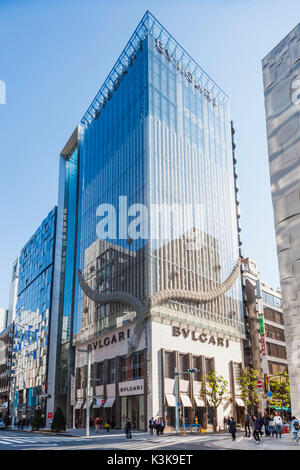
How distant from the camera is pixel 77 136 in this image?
8631cm

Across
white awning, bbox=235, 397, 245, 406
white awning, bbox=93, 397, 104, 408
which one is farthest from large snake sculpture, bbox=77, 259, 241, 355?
white awning, bbox=235, 397, 245, 406

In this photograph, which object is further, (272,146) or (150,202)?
(150,202)

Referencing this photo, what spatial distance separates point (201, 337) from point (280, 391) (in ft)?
70.8

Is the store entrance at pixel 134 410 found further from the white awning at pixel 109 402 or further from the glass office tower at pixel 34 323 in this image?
the glass office tower at pixel 34 323

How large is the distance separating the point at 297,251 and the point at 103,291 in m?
45.4

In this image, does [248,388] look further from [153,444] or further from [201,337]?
[153,444]

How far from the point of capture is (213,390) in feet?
170

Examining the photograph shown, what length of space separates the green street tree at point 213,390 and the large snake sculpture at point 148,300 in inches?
392

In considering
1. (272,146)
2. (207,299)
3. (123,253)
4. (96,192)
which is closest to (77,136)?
(96,192)

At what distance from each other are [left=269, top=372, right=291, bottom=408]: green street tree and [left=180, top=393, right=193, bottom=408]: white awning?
17.3m

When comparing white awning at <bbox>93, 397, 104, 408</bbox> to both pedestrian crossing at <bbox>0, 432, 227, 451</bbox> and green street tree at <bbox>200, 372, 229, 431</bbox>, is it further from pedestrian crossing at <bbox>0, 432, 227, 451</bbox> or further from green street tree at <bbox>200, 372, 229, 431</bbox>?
pedestrian crossing at <bbox>0, 432, 227, 451</bbox>

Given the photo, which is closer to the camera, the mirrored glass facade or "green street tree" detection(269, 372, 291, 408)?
the mirrored glass facade

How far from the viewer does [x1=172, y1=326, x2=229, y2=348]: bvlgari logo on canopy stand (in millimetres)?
55156
